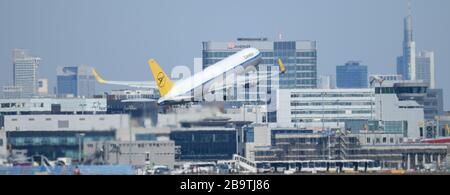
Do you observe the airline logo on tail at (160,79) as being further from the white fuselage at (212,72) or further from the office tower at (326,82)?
the office tower at (326,82)

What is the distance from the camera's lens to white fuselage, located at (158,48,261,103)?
4600 centimetres

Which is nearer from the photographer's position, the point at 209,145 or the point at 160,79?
the point at 209,145

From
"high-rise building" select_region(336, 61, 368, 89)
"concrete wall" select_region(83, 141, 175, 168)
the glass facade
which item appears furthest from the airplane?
"concrete wall" select_region(83, 141, 175, 168)

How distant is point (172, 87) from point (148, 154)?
1151 inches

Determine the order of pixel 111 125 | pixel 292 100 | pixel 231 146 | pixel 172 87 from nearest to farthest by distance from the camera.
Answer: pixel 111 125
pixel 231 146
pixel 172 87
pixel 292 100

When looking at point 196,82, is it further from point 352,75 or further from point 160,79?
point 352,75

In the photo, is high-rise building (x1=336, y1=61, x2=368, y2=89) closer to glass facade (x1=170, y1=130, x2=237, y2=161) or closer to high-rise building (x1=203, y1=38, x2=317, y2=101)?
high-rise building (x1=203, y1=38, x2=317, y2=101)

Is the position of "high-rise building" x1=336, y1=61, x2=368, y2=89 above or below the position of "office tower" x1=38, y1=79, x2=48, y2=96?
above

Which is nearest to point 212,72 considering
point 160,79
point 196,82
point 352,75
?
point 196,82

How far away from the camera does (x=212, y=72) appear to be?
5025cm

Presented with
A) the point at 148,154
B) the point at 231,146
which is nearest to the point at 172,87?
the point at 231,146
